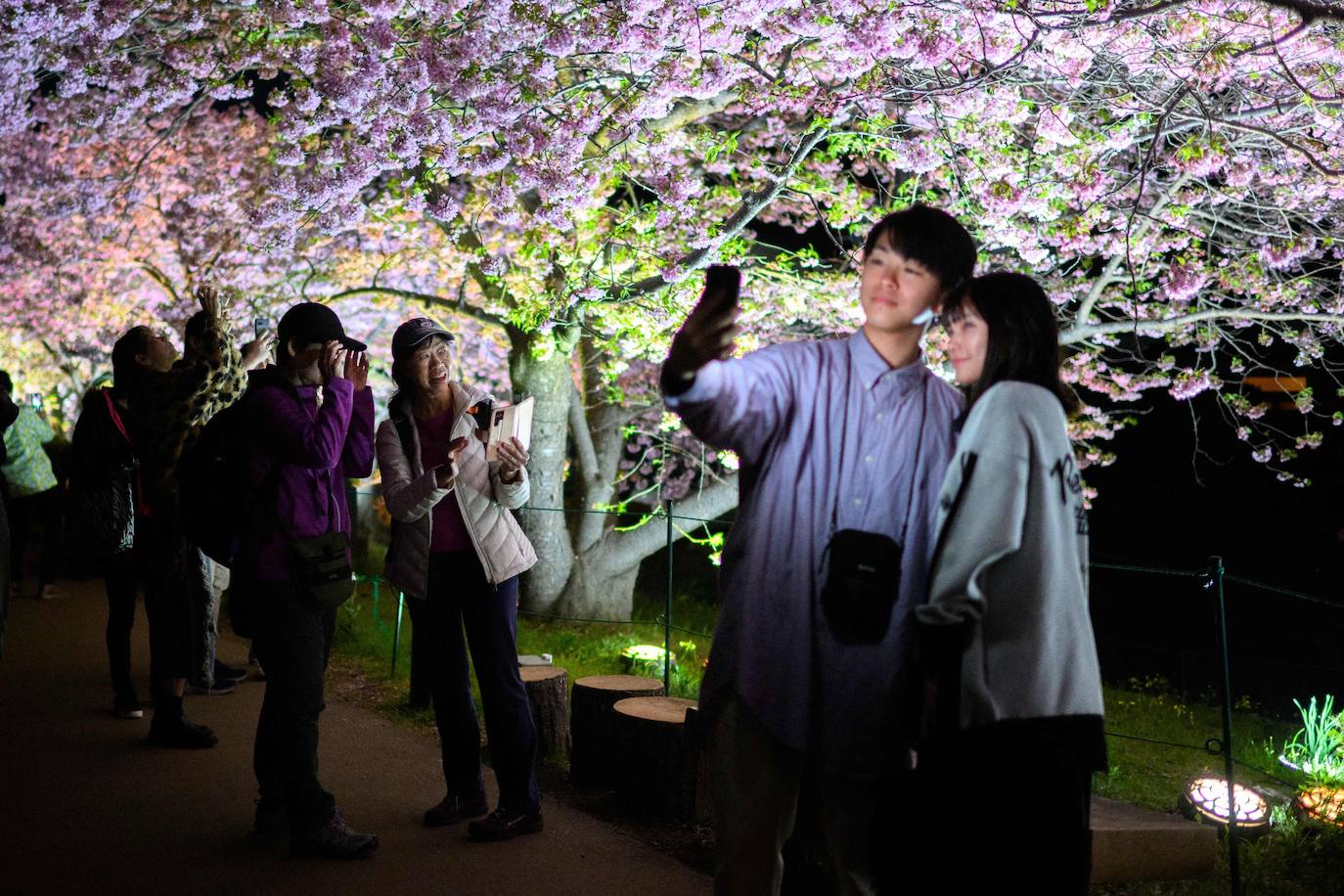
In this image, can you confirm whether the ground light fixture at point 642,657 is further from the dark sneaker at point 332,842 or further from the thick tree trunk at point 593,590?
the dark sneaker at point 332,842

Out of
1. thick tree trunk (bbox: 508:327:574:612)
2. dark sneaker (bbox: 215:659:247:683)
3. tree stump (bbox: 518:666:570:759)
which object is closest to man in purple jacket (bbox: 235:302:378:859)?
tree stump (bbox: 518:666:570:759)

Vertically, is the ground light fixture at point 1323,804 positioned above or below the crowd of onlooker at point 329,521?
below

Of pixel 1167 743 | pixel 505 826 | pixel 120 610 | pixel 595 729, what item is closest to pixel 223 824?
pixel 505 826

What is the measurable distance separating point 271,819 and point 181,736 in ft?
4.97

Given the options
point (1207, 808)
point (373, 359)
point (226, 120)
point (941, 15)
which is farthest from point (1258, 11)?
point (373, 359)

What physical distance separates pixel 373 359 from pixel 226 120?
15.9 ft

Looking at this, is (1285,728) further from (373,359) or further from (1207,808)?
(373,359)

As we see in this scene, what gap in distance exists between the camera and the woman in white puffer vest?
415 centimetres

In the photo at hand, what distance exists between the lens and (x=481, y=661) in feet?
13.7

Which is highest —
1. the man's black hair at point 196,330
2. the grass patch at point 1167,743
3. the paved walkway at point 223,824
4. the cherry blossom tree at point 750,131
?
the cherry blossom tree at point 750,131

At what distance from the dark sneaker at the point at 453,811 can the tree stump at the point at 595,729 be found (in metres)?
0.68

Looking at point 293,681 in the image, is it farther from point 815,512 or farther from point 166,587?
point 815,512

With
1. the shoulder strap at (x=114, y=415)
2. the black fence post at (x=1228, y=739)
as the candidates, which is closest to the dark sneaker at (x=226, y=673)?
the shoulder strap at (x=114, y=415)

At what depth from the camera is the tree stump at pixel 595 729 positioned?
5.01m
